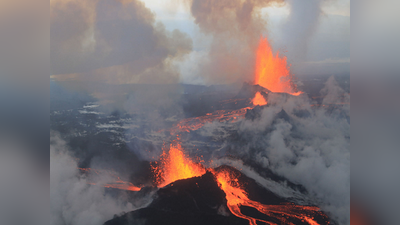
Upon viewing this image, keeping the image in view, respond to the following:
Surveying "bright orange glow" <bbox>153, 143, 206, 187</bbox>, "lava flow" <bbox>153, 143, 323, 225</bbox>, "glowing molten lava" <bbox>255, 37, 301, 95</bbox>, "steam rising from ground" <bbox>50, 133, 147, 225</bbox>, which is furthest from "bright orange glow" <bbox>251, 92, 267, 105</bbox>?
"steam rising from ground" <bbox>50, 133, 147, 225</bbox>

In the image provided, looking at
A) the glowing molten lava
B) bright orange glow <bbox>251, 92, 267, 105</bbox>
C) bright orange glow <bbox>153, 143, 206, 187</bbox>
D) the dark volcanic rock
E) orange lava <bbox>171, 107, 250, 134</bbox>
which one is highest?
the glowing molten lava

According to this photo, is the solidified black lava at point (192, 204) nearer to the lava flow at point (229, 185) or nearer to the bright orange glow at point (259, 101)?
the lava flow at point (229, 185)

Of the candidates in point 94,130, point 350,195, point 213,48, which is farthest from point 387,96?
point 94,130

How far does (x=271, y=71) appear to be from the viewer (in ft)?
9.05

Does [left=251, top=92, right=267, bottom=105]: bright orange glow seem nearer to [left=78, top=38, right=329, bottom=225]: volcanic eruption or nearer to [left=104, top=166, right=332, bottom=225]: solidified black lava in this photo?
[left=78, top=38, right=329, bottom=225]: volcanic eruption

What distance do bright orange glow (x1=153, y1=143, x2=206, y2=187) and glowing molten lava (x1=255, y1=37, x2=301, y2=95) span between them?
1.38 meters

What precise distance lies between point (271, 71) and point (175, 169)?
1798 mm

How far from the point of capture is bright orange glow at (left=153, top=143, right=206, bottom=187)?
2.77m

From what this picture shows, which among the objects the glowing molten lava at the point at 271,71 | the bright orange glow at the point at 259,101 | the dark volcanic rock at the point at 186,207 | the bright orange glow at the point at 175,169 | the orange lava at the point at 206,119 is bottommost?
the dark volcanic rock at the point at 186,207

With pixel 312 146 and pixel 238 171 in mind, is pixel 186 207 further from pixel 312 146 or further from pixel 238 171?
pixel 312 146

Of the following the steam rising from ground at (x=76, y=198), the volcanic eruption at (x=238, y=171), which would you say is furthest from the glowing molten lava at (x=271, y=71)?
the steam rising from ground at (x=76, y=198)

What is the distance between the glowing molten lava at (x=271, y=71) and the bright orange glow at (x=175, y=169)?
1.38 meters

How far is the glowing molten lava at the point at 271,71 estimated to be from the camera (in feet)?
8.92

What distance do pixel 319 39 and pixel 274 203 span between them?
7.23ft
